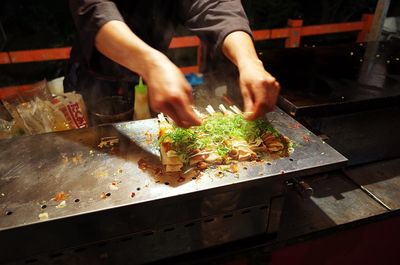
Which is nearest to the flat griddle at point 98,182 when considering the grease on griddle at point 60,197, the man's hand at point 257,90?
the grease on griddle at point 60,197

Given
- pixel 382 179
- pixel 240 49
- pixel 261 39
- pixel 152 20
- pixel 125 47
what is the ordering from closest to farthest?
pixel 125 47 → pixel 240 49 → pixel 382 179 → pixel 152 20 → pixel 261 39

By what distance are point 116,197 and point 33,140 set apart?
67 cm

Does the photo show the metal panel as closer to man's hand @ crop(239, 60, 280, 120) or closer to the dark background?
man's hand @ crop(239, 60, 280, 120)

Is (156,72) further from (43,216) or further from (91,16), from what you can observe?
(43,216)

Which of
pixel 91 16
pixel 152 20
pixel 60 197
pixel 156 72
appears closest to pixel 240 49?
pixel 156 72

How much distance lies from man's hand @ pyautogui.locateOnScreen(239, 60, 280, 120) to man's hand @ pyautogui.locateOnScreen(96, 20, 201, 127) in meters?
0.33

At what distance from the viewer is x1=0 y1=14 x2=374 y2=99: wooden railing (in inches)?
136

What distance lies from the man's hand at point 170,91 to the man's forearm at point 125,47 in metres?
0.04

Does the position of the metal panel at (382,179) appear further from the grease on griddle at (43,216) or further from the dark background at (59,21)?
the dark background at (59,21)

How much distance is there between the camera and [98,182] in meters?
1.27

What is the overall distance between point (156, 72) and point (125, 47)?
211 mm

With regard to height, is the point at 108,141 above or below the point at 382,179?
above

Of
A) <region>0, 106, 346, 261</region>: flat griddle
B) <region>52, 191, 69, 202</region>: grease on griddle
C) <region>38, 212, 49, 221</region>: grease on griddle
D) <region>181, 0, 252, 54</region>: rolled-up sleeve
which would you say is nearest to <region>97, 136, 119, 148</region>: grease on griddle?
<region>0, 106, 346, 261</region>: flat griddle

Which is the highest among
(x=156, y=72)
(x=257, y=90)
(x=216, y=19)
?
(x=216, y=19)
